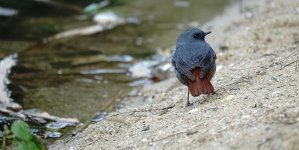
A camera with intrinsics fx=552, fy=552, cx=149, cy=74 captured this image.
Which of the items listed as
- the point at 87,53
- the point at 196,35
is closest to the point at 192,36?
the point at 196,35

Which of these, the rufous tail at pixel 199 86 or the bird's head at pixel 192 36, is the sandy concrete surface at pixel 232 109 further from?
the bird's head at pixel 192 36

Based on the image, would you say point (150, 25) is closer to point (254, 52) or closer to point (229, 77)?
point (254, 52)

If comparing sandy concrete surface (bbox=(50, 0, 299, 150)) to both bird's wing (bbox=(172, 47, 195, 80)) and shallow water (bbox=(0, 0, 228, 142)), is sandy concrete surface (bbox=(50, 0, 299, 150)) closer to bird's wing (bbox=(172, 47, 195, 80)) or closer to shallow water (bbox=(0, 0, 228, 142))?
bird's wing (bbox=(172, 47, 195, 80))

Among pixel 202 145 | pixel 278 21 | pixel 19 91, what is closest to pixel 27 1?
pixel 19 91

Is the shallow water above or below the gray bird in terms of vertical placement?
above

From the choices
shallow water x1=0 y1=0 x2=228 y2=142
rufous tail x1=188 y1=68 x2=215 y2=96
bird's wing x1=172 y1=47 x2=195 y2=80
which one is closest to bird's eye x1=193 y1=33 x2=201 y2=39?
bird's wing x1=172 y1=47 x2=195 y2=80

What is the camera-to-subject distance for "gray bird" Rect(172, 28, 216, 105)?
517 cm

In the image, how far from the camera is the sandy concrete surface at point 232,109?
4.07 m

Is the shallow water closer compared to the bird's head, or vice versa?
the bird's head

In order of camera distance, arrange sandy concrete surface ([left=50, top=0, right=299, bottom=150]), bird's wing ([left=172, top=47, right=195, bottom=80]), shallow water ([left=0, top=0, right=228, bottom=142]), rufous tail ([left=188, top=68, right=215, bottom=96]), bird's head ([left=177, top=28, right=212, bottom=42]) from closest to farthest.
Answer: sandy concrete surface ([left=50, top=0, right=299, bottom=150]), rufous tail ([left=188, top=68, right=215, bottom=96]), bird's wing ([left=172, top=47, right=195, bottom=80]), bird's head ([left=177, top=28, right=212, bottom=42]), shallow water ([left=0, top=0, right=228, bottom=142])

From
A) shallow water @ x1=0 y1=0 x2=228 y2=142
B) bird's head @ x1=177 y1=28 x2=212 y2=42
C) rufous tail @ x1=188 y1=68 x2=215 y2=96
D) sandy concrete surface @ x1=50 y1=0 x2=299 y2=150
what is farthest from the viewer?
shallow water @ x1=0 y1=0 x2=228 y2=142

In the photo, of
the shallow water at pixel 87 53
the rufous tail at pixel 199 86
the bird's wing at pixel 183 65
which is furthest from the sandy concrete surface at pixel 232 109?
the shallow water at pixel 87 53

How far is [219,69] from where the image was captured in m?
7.20

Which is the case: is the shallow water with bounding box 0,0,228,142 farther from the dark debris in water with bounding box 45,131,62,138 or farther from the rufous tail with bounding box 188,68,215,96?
the rufous tail with bounding box 188,68,215,96
